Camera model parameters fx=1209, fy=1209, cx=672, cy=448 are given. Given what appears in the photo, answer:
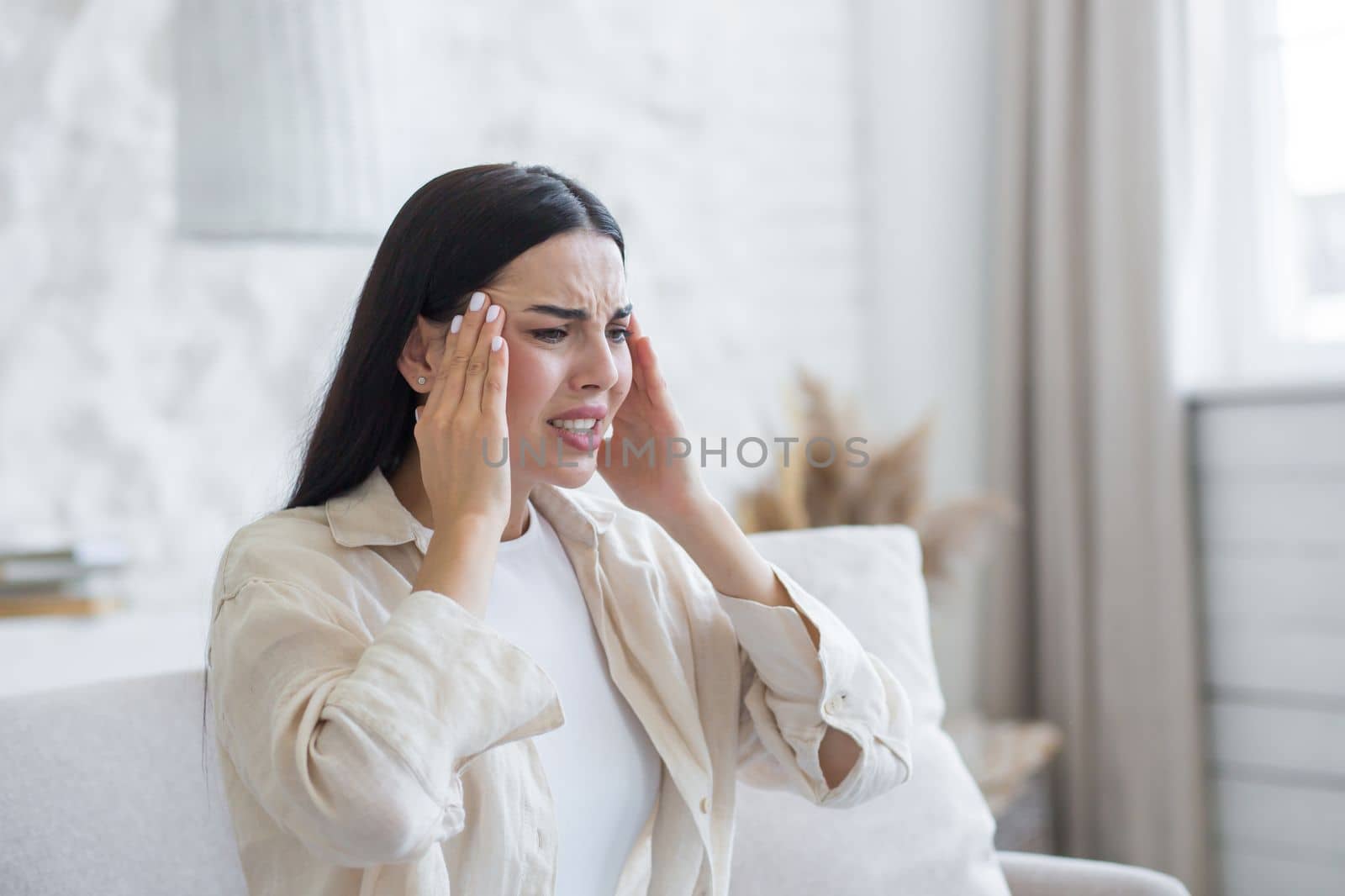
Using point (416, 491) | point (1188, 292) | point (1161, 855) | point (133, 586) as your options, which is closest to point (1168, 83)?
point (1188, 292)

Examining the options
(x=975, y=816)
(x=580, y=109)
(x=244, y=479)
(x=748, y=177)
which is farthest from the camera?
(x=748, y=177)

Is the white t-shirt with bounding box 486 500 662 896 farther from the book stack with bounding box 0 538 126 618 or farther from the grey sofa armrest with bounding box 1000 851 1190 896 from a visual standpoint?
the book stack with bounding box 0 538 126 618

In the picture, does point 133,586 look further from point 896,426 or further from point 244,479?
point 896,426

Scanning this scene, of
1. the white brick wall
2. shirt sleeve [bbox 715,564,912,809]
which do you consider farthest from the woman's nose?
the white brick wall

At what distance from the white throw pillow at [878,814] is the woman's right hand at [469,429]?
1.93 feet

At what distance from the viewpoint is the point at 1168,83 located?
2557 millimetres

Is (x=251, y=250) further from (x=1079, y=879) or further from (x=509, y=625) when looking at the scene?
(x=1079, y=879)

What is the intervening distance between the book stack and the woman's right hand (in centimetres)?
86

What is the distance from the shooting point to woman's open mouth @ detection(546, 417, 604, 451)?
111cm

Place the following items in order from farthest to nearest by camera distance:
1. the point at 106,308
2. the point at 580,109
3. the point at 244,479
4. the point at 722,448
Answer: the point at 722,448, the point at 580,109, the point at 244,479, the point at 106,308

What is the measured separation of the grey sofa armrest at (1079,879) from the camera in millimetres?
1375

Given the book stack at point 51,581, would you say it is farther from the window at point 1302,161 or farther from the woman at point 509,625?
the window at point 1302,161

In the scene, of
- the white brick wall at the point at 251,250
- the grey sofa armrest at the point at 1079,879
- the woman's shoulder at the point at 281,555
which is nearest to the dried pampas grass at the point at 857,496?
the white brick wall at the point at 251,250

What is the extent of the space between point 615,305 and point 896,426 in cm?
210
